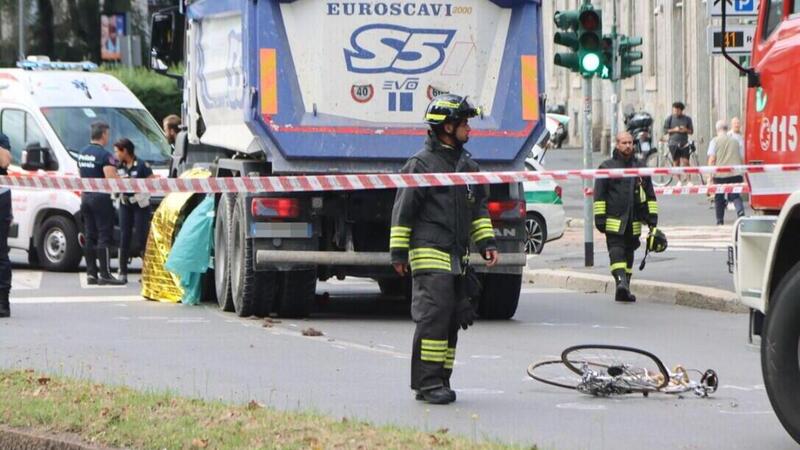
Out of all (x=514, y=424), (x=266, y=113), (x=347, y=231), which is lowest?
(x=514, y=424)

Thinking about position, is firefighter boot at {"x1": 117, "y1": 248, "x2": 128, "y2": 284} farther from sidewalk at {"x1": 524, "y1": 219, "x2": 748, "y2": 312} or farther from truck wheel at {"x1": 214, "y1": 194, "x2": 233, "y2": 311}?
sidewalk at {"x1": 524, "y1": 219, "x2": 748, "y2": 312}

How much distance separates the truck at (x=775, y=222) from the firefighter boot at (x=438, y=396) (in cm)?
178

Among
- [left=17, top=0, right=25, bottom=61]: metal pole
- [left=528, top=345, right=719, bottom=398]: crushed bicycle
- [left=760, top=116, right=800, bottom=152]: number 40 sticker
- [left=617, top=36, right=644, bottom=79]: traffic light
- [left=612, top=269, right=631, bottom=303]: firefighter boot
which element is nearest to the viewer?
[left=760, top=116, right=800, bottom=152]: number 40 sticker

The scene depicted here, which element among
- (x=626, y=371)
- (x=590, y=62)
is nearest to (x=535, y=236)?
(x=590, y=62)

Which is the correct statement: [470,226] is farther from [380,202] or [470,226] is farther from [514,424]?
[380,202]

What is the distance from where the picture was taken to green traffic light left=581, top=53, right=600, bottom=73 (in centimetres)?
2206

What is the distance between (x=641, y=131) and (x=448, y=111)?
31124 millimetres

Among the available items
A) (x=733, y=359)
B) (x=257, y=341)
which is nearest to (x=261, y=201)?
(x=257, y=341)

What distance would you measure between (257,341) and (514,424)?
184 inches

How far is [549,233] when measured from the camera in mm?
25562

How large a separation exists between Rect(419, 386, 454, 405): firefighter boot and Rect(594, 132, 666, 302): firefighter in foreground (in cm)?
788

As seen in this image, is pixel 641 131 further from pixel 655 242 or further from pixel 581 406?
pixel 581 406

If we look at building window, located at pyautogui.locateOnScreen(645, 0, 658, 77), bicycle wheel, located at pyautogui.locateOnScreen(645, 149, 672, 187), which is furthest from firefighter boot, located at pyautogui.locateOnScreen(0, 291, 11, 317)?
building window, located at pyautogui.locateOnScreen(645, 0, 658, 77)

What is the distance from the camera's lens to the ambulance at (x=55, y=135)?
73.3ft
